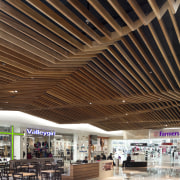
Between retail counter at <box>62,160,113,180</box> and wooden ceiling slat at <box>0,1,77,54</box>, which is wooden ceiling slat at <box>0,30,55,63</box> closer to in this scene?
wooden ceiling slat at <box>0,1,77,54</box>

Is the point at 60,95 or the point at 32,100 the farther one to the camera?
the point at 32,100

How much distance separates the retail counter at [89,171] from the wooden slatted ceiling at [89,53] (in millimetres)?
3422

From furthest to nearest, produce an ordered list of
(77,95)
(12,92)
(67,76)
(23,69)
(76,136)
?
(76,136) → (77,95) → (12,92) → (67,76) → (23,69)

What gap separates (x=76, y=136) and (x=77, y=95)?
52.7 ft

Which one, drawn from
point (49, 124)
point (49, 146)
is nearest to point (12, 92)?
point (49, 124)

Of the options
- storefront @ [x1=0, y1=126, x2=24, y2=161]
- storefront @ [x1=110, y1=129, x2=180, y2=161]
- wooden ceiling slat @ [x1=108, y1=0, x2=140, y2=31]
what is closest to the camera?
wooden ceiling slat @ [x1=108, y1=0, x2=140, y2=31]

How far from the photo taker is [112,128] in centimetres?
2873

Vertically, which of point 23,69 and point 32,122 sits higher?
point 23,69

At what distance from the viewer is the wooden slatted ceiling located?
4.86 m

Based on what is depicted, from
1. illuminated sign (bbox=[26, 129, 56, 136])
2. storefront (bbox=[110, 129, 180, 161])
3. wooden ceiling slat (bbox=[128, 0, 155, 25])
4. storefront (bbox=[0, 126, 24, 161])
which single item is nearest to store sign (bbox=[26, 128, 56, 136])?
illuminated sign (bbox=[26, 129, 56, 136])

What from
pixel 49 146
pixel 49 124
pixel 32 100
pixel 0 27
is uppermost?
pixel 0 27

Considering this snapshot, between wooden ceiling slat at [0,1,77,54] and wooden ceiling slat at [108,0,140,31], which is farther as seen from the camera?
wooden ceiling slat at [0,1,77,54]

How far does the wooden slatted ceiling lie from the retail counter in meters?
3.42

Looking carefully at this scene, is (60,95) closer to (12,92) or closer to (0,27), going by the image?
(12,92)
